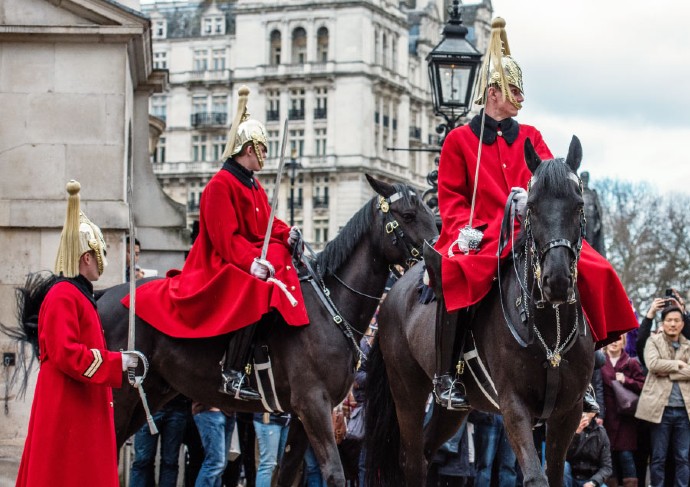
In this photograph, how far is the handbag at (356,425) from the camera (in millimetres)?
15172

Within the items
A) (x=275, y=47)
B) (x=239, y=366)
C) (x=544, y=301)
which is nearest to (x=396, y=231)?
(x=239, y=366)

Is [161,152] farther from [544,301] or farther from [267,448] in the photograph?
[544,301]

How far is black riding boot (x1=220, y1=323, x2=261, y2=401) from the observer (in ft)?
37.6

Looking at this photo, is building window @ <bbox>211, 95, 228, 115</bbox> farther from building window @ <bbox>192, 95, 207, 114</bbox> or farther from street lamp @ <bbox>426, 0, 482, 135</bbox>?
street lamp @ <bbox>426, 0, 482, 135</bbox>

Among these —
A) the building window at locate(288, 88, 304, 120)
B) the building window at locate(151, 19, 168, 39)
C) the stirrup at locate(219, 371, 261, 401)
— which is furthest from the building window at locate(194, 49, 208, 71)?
the stirrup at locate(219, 371, 261, 401)

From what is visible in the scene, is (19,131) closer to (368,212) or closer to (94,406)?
(368,212)

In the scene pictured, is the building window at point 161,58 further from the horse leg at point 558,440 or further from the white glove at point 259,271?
the horse leg at point 558,440

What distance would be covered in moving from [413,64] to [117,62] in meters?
99.4

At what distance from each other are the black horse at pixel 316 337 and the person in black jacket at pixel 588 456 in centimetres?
423

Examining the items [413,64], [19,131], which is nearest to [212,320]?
[19,131]

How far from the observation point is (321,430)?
10961 millimetres

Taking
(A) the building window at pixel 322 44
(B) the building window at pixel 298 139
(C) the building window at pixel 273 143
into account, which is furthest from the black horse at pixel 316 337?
(A) the building window at pixel 322 44

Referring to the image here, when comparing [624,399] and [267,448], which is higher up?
[624,399]

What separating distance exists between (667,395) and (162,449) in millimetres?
6165
